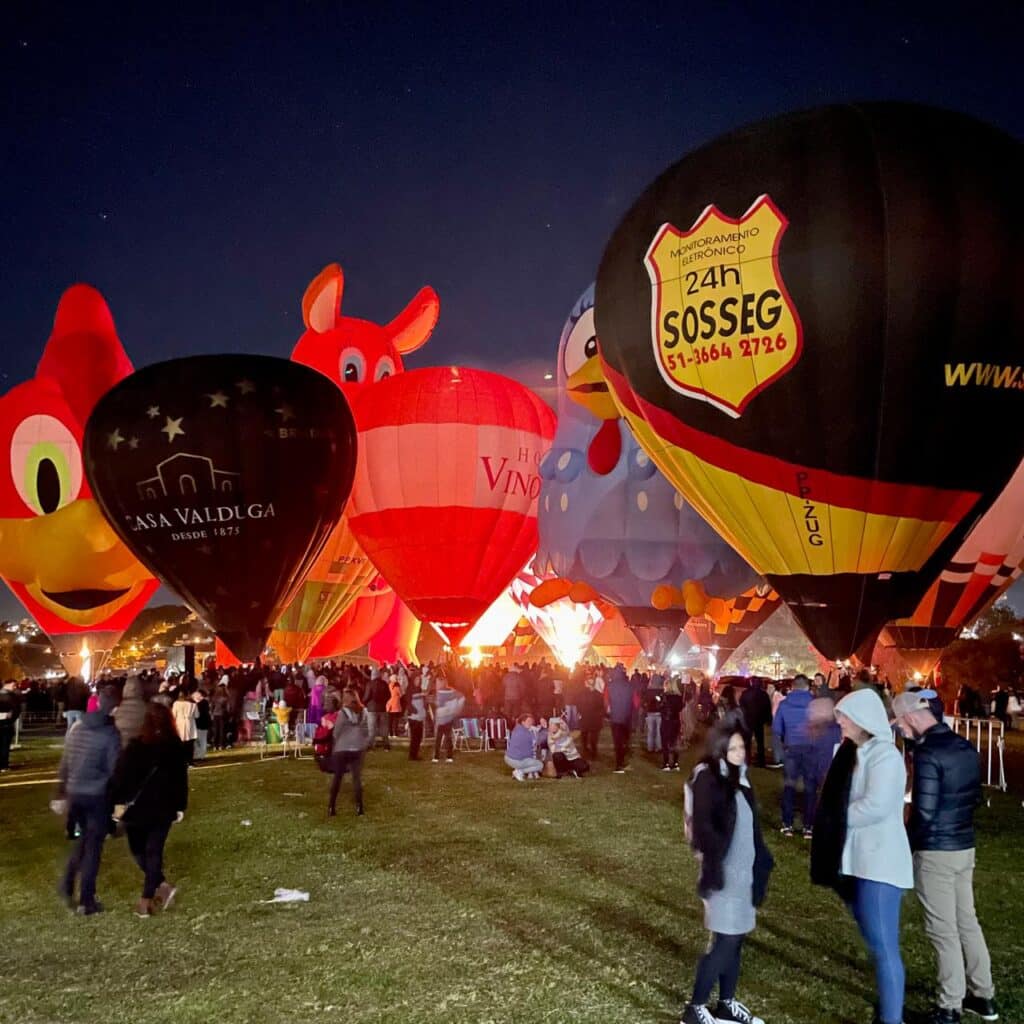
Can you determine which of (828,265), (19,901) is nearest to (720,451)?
(828,265)

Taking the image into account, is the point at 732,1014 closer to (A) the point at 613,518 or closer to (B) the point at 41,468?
(A) the point at 613,518

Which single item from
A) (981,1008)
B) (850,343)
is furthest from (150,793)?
(850,343)

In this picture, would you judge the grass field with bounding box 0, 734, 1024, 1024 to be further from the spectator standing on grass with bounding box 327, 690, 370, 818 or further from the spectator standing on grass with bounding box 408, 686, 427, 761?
the spectator standing on grass with bounding box 408, 686, 427, 761

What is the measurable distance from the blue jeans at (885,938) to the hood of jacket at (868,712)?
0.63 m

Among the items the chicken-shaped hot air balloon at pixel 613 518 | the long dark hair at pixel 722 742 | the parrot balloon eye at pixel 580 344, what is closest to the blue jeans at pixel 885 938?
the long dark hair at pixel 722 742

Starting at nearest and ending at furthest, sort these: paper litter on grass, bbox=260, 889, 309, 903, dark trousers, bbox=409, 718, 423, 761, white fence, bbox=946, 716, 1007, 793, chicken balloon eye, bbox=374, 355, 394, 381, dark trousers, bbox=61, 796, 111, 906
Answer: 1. dark trousers, bbox=61, 796, 111, 906
2. paper litter on grass, bbox=260, 889, 309, 903
3. white fence, bbox=946, 716, 1007, 793
4. dark trousers, bbox=409, 718, 423, 761
5. chicken balloon eye, bbox=374, 355, 394, 381

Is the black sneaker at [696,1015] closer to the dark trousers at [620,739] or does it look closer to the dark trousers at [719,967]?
the dark trousers at [719,967]

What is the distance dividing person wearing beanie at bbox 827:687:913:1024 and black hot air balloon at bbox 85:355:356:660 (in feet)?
41.3

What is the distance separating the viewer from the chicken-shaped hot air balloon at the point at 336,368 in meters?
26.0

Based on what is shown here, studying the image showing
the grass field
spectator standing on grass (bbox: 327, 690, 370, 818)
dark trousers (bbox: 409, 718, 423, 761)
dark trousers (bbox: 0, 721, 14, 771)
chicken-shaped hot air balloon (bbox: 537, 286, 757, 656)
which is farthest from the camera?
chicken-shaped hot air balloon (bbox: 537, 286, 757, 656)

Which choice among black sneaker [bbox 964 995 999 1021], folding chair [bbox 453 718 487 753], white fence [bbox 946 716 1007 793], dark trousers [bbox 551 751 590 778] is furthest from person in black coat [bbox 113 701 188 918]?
folding chair [bbox 453 718 487 753]

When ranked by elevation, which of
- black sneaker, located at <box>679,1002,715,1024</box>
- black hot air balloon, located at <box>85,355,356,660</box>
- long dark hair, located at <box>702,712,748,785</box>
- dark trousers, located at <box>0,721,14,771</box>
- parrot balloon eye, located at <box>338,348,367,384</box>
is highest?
parrot balloon eye, located at <box>338,348,367,384</box>

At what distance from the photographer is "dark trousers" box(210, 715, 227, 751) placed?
18.1 meters

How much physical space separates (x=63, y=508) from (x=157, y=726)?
17.8 metres
